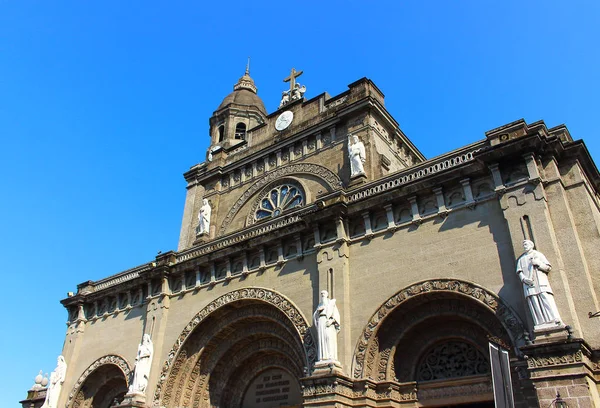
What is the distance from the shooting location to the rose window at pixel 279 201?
80.9ft

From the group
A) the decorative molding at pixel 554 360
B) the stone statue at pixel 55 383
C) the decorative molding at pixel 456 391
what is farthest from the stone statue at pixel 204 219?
the decorative molding at pixel 554 360

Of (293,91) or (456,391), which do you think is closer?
(456,391)

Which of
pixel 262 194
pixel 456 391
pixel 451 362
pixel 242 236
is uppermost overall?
pixel 262 194

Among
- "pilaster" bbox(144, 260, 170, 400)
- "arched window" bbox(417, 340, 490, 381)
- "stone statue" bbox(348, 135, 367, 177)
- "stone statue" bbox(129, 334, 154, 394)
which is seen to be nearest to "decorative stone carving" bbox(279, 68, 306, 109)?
"stone statue" bbox(348, 135, 367, 177)

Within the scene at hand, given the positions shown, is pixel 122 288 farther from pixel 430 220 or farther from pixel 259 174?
pixel 430 220

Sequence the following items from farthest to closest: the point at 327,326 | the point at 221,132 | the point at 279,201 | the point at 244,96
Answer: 1. the point at 244,96
2. the point at 221,132
3. the point at 279,201
4. the point at 327,326

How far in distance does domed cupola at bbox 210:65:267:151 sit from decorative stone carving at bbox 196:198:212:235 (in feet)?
21.4

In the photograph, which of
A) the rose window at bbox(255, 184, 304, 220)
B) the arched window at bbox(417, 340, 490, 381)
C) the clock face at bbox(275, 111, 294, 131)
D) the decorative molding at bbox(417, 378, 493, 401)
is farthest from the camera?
the clock face at bbox(275, 111, 294, 131)

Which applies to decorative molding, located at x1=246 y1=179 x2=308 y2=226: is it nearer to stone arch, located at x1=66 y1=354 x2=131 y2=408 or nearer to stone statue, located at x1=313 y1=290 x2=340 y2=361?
stone arch, located at x1=66 y1=354 x2=131 y2=408

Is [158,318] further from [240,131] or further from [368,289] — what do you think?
[240,131]

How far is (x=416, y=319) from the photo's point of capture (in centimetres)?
1581

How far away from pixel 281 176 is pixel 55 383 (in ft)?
47.7

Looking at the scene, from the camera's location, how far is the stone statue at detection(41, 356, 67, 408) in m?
→ 23.8

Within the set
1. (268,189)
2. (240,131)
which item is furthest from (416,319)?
(240,131)
